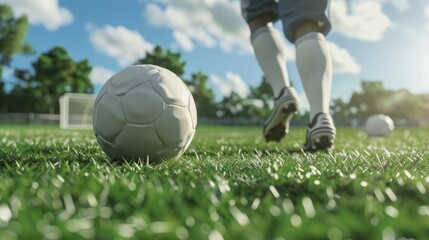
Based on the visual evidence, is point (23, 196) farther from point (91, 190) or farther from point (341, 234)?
point (341, 234)

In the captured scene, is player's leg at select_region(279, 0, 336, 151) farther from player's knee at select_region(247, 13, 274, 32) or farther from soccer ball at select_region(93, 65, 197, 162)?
soccer ball at select_region(93, 65, 197, 162)

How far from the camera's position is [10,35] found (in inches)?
1649

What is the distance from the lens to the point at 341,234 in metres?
0.98

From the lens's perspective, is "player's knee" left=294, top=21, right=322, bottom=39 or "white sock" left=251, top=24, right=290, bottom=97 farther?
"white sock" left=251, top=24, right=290, bottom=97

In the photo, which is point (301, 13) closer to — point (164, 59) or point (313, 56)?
point (313, 56)

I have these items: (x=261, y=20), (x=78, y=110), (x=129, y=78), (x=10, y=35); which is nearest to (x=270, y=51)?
(x=261, y=20)

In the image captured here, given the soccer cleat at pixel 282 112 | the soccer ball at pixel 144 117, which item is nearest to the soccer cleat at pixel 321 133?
the soccer cleat at pixel 282 112

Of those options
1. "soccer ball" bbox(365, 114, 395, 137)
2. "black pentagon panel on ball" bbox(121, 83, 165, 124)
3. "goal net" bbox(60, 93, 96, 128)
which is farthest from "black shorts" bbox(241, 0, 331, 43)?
"goal net" bbox(60, 93, 96, 128)

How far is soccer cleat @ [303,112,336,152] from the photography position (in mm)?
3422

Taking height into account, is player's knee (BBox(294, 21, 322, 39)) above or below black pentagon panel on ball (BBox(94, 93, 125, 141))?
above

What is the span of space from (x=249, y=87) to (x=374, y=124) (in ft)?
181

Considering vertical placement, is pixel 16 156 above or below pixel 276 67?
below

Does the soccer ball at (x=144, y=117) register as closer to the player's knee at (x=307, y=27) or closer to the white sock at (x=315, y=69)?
the white sock at (x=315, y=69)

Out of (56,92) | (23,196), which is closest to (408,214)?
(23,196)
